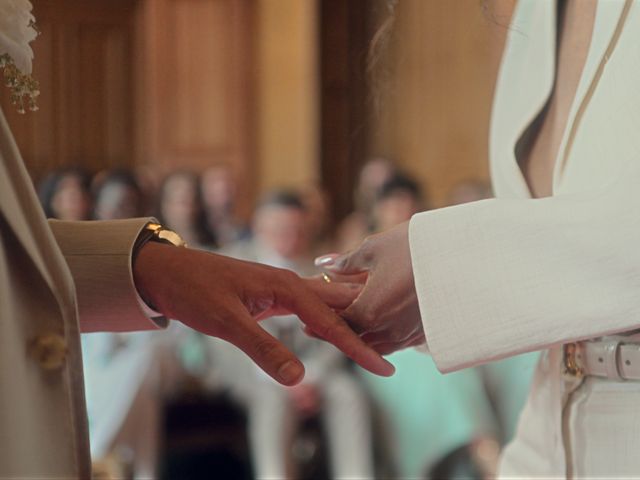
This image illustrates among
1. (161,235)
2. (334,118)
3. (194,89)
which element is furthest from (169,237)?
(194,89)

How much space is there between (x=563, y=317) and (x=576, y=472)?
0.75 feet

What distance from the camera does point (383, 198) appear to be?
14.2ft

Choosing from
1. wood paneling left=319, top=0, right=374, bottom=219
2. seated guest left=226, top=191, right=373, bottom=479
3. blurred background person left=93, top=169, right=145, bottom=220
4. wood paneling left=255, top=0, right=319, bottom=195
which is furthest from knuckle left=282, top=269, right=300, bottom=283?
wood paneling left=255, top=0, right=319, bottom=195

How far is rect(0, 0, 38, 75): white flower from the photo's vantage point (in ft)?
3.21

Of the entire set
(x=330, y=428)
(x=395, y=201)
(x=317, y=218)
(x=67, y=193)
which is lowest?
(x=330, y=428)

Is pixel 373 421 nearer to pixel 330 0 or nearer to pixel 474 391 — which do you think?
pixel 474 391

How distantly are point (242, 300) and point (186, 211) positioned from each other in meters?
3.42

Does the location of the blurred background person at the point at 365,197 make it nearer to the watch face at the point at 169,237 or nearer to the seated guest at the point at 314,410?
the seated guest at the point at 314,410

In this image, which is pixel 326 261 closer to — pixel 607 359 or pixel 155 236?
pixel 155 236

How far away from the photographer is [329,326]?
1202 mm

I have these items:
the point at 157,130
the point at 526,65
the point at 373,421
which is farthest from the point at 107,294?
the point at 157,130

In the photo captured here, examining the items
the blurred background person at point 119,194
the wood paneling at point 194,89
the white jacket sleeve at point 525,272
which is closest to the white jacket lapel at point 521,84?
the white jacket sleeve at point 525,272

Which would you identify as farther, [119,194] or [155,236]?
[119,194]

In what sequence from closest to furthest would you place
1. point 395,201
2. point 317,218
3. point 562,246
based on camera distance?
1. point 562,246
2. point 395,201
3. point 317,218
